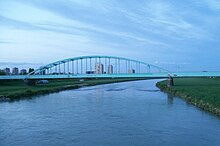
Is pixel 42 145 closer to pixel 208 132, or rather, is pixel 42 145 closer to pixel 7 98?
pixel 208 132

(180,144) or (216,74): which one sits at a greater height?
(216,74)

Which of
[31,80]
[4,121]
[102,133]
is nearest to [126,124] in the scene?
[102,133]

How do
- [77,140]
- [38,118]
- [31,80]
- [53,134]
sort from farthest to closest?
[31,80] < [38,118] < [53,134] < [77,140]

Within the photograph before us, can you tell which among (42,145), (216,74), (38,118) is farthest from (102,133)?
(216,74)

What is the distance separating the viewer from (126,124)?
13.8m

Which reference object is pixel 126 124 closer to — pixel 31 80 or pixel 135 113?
pixel 135 113

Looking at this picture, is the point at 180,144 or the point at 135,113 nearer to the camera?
the point at 180,144

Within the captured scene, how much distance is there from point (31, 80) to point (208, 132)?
40372 millimetres

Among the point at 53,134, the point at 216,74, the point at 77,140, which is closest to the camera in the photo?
the point at 77,140

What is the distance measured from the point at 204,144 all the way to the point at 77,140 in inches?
191

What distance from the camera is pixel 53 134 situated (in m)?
11.8

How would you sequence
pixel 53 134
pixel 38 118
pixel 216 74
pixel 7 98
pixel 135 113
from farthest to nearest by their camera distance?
pixel 216 74, pixel 7 98, pixel 135 113, pixel 38 118, pixel 53 134

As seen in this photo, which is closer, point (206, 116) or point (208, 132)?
point (208, 132)

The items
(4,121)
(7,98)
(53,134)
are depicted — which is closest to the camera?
(53,134)
